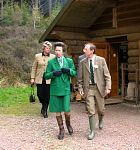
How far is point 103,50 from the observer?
47.5 ft

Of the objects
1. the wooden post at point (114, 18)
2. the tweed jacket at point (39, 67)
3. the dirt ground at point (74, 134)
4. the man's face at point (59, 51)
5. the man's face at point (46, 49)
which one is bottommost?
the dirt ground at point (74, 134)

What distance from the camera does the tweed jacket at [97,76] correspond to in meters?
7.94

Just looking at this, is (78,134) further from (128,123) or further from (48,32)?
(48,32)

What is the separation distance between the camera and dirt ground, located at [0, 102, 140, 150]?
7.29 metres

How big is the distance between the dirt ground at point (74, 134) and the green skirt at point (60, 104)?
0.59 meters

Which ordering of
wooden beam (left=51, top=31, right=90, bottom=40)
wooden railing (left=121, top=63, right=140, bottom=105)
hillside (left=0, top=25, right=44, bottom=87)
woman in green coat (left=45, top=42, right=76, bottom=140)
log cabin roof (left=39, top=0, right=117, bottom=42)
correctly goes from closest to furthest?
woman in green coat (left=45, top=42, right=76, bottom=140)
wooden railing (left=121, top=63, right=140, bottom=105)
log cabin roof (left=39, top=0, right=117, bottom=42)
wooden beam (left=51, top=31, right=90, bottom=40)
hillside (left=0, top=25, right=44, bottom=87)

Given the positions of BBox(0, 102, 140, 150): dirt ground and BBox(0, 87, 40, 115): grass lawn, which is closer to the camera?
BBox(0, 102, 140, 150): dirt ground

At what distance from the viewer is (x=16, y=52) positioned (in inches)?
976

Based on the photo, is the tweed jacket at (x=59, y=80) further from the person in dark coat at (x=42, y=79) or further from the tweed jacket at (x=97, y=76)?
the person in dark coat at (x=42, y=79)

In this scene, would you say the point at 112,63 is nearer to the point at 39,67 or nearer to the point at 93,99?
the point at 39,67

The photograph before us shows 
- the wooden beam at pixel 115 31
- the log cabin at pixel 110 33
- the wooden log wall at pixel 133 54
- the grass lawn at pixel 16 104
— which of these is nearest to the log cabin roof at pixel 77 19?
the log cabin at pixel 110 33

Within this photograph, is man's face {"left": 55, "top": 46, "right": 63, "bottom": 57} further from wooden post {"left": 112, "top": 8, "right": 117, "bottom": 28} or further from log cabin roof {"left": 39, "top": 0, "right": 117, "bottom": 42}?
wooden post {"left": 112, "top": 8, "right": 117, "bottom": 28}

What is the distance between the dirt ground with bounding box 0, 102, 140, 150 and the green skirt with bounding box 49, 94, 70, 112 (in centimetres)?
59

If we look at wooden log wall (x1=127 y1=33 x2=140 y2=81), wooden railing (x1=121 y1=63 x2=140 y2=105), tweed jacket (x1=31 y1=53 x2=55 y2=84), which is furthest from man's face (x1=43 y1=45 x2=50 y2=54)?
wooden log wall (x1=127 y1=33 x2=140 y2=81)
